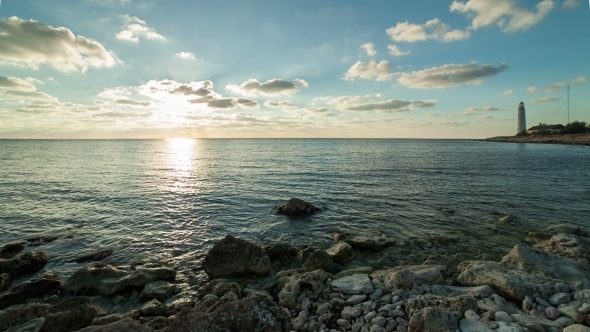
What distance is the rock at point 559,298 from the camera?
7.60 meters

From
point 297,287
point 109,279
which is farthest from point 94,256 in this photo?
point 297,287

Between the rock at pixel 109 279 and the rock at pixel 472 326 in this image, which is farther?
the rock at pixel 109 279

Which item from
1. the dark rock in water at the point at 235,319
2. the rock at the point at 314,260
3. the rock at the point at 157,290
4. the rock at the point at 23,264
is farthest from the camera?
the rock at the point at 23,264

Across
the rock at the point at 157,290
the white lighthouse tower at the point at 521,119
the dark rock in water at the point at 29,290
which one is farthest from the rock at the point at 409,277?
the white lighthouse tower at the point at 521,119

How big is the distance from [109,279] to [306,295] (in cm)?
792

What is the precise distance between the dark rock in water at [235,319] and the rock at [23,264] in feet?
35.9

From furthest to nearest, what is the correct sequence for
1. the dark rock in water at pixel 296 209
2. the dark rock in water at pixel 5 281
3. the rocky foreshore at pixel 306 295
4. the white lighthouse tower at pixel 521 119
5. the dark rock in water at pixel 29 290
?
the white lighthouse tower at pixel 521 119
the dark rock in water at pixel 296 209
the dark rock in water at pixel 5 281
the dark rock in water at pixel 29 290
the rocky foreshore at pixel 306 295

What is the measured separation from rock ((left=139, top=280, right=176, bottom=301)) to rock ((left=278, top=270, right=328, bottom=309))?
14.2 ft

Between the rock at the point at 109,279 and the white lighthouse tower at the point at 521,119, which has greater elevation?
the white lighthouse tower at the point at 521,119

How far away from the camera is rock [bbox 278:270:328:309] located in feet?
27.9

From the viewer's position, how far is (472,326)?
630 cm

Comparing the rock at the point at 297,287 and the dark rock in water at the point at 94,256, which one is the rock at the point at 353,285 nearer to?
the rock at the point at 297,287

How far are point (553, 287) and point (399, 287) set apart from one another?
4349 mm

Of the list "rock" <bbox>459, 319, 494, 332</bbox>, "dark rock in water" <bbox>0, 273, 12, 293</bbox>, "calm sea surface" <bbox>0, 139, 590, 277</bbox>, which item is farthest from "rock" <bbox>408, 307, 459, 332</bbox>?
"dark rock in water" <bbox>0, 273, 12, 293</bbox>
